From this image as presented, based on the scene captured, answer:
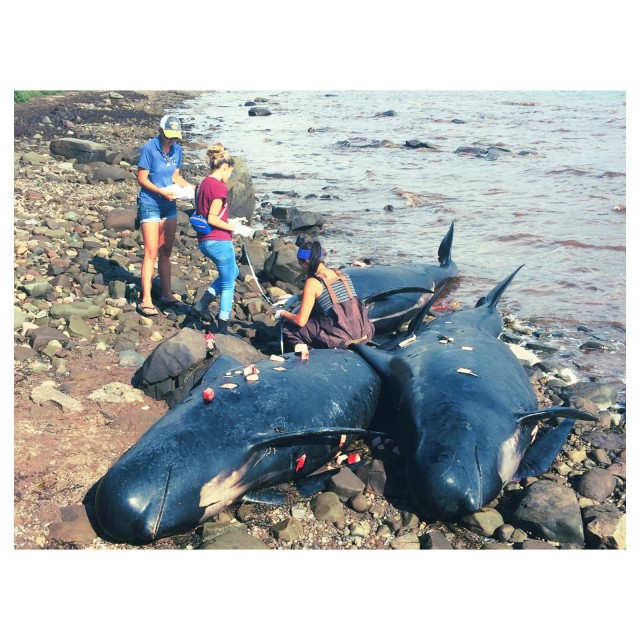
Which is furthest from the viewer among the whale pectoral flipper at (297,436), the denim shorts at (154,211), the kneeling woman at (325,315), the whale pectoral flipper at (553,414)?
the denim shorts at (154,211)

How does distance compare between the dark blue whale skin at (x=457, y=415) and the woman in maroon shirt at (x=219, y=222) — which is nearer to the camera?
the dark blue whale skin at (x=457, y=415)

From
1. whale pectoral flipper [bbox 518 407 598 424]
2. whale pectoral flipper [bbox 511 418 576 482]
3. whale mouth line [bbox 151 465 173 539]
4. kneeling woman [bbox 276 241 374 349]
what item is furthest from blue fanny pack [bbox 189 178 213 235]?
whale pectoral flipper [bbox 511 418 576 482]

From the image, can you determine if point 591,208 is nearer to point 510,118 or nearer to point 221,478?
point 510,118

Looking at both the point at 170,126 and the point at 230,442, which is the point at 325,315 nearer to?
the point at 230,442

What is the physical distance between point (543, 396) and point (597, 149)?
15.5m

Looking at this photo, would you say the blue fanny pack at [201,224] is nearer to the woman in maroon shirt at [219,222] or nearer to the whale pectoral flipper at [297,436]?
the woman in maroon shirt at [219,222]

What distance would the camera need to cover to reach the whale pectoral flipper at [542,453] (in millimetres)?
7117

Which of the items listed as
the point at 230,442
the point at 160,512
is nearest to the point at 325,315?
the point at 230,442

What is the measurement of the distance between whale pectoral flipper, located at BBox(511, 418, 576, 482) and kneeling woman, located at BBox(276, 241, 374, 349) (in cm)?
238

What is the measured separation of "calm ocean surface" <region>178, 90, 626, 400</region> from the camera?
1275 cm

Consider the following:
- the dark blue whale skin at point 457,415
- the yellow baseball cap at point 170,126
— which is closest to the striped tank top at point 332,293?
the dark blue whale skin at point 457,415

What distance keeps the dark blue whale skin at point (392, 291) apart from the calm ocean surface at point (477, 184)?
3.64 ft

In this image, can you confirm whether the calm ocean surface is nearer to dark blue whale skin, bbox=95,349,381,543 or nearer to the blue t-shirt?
dark blue whale skin, bbox=95,349,381,543

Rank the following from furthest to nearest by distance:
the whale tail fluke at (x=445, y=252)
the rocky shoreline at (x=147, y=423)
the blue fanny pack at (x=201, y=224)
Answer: the whale tail fluke at (x=445, y=252) → the blue fanny pack at (x=201, y=224) → the rocky shoreline at (x=147, y=423)
